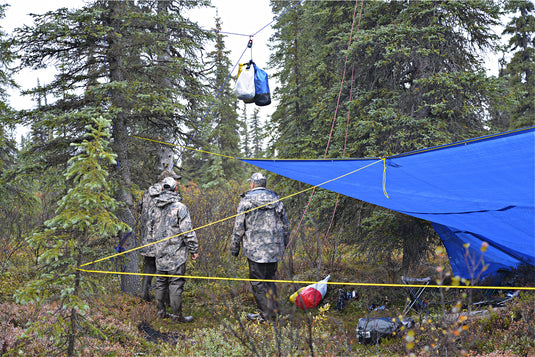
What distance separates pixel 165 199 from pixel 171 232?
507 mm

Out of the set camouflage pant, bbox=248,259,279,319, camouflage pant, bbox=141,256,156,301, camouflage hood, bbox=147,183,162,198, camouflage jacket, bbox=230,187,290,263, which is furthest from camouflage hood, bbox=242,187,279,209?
camouflage pant, bbox=141,256,156,301

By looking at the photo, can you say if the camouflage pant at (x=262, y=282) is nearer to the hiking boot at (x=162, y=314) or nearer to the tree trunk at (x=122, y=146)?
the hiking boot at (x=162, y=314)

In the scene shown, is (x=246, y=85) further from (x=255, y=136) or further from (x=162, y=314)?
(x=255, y=136)

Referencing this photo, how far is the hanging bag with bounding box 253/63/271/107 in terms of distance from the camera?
6055 mm

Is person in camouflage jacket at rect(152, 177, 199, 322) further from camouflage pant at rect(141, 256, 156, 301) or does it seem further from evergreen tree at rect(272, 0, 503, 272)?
evergreen tree at rect(272, 0, 503, 272)

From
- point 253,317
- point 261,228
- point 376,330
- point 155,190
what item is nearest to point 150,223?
point 155,190

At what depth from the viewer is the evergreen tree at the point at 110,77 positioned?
5.69 metres

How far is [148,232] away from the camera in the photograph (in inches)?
222

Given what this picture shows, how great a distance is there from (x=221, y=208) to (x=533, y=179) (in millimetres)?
7500

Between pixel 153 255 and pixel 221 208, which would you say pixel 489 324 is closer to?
pixel 153 255

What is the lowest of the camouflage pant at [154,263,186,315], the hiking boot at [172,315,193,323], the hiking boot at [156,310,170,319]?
the hiking boot at [172,315,193,323]

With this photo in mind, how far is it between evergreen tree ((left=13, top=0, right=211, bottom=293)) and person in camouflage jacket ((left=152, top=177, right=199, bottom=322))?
796mm

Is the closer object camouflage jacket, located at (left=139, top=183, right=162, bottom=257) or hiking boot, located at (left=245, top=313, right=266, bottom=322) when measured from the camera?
hiking boot, located at (left=245, top=313, right=266, bottom=322)

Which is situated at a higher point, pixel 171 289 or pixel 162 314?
pixel 171 289
